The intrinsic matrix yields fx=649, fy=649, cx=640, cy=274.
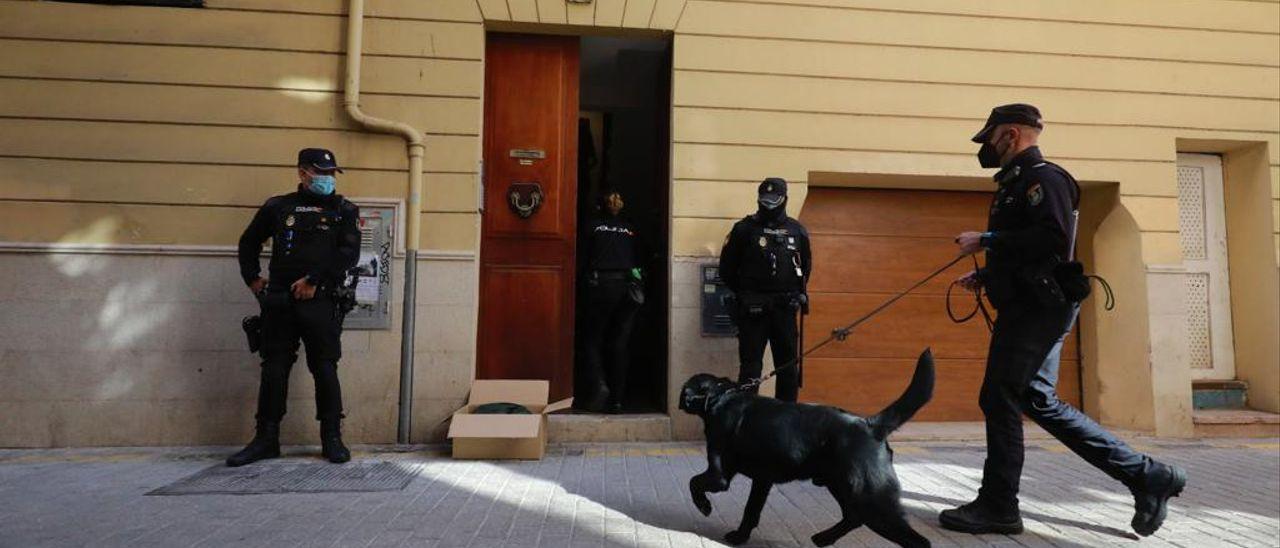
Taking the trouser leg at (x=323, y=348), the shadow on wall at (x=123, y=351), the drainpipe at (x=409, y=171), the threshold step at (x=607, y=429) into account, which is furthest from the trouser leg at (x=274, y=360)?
the threshold step at (x=607, y=429)

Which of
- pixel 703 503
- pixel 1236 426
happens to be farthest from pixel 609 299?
pixel 1236 426

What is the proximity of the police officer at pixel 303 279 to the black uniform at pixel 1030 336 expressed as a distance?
370cm

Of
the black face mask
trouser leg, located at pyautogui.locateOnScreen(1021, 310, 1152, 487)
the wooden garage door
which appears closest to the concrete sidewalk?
trouser leg, located at pyautogui.locateOnScreen(1021, 310, 1152, 487)

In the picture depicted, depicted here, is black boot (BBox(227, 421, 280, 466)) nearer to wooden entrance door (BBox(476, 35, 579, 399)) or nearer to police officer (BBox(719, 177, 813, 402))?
wooden entrance door (BBox(476, 35, 579, 399))

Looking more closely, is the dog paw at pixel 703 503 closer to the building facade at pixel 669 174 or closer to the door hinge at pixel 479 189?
the building facade at pixel 669 174

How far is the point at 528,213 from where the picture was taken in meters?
5.21

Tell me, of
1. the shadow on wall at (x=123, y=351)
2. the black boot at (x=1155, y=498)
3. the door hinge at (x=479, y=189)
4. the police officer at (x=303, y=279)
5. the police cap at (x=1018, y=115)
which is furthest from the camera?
the door hinge at (x=479, y=189)

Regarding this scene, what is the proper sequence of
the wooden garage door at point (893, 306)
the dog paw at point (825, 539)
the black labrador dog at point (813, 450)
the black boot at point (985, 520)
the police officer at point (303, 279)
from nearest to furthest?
the black labrador dog at point (813, 450)
the dog paw at point (825, 539)
the black boot at point (985, 520)
the police officer at point (303, 279)
the wooden garage door at point (893, 306)

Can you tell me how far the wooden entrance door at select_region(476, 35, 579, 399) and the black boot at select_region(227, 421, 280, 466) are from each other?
1474 mm

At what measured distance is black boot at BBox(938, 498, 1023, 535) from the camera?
2.82 metres

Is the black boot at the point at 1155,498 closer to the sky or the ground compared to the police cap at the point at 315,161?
closer to the ground

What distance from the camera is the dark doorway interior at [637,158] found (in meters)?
5.59

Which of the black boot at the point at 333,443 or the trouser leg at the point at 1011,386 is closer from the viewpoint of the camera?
the trouser leg at the point at 1011,386

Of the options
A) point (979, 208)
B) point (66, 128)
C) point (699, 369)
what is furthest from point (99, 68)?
point (979, 208)
